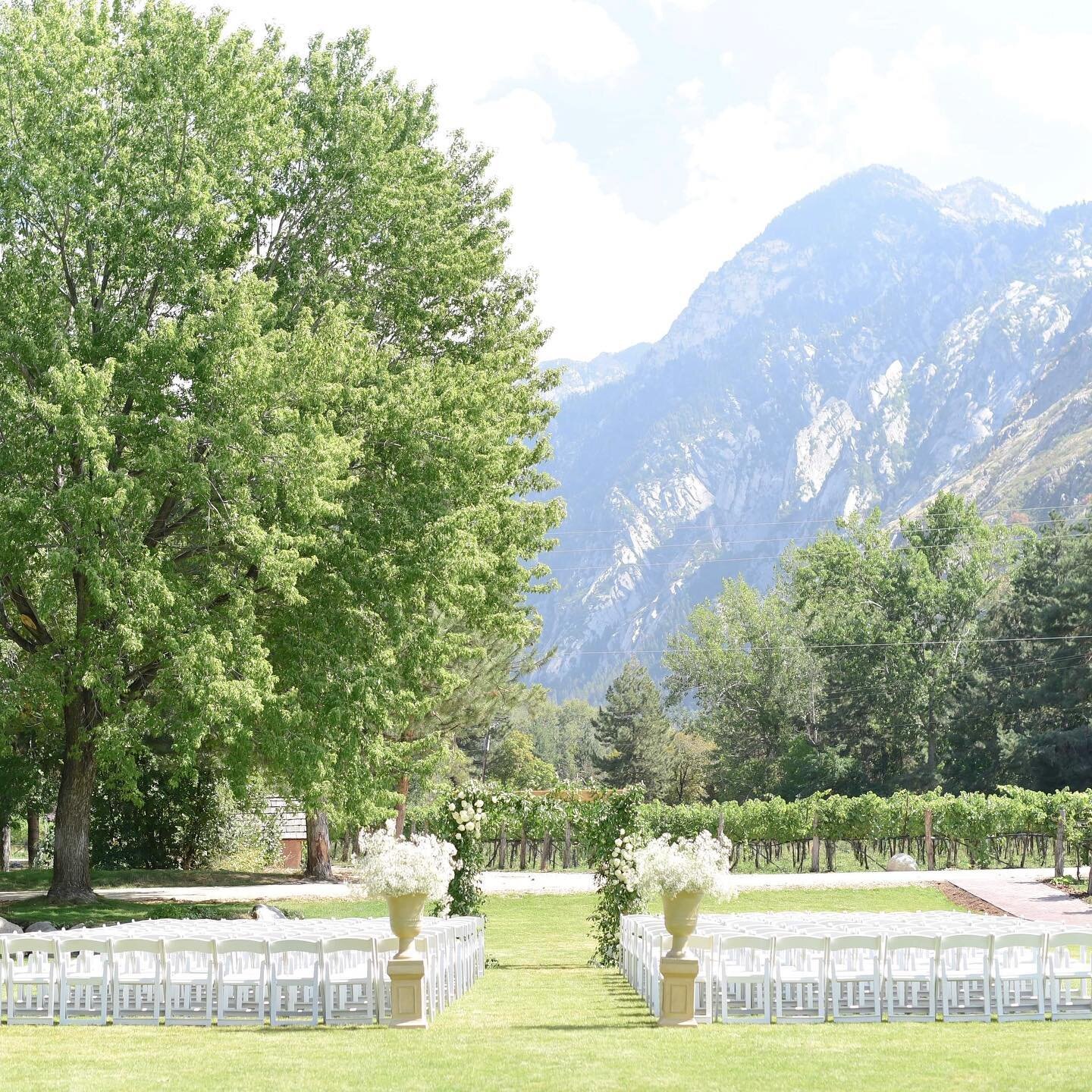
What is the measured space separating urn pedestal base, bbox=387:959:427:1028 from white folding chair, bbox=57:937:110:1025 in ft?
8.81

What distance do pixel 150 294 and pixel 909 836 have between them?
2857 cm

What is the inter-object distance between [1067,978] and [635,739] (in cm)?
5752

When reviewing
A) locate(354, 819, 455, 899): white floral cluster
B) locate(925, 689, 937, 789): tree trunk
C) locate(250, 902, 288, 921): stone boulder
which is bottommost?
locate(250, 902, 288, 921): stone boulder

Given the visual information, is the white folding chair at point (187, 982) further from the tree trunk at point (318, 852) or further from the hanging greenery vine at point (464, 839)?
the tree trunk at point (318, 852)

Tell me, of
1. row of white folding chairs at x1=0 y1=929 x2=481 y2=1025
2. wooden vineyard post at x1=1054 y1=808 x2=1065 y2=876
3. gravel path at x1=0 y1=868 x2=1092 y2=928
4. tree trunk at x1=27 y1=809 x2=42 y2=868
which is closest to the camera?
row of white folding chairs at x1=0 y1=929 x2=481 y2=1025

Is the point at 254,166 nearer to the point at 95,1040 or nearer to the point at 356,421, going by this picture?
the point at 356,421

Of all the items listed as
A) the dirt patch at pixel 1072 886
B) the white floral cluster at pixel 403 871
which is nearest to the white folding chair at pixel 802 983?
the white floral cluster at pixel 403 871

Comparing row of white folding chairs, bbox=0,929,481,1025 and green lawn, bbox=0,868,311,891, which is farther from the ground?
row of white folding chairs, bbox=0,929,481,1025

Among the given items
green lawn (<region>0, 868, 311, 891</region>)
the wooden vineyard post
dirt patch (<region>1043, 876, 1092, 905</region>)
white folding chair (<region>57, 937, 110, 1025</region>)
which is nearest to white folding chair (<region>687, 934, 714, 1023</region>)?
white folding chair (<region>57, 937, 110, 1025</region>)

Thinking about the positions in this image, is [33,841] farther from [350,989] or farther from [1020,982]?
[1020,982]

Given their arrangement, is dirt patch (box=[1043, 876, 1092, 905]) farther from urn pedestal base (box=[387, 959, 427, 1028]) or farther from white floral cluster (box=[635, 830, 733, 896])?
urn pedestal base (box=[387, 959, 427, 1028])

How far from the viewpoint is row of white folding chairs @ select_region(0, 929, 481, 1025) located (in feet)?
38.8

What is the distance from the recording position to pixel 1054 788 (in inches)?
1988

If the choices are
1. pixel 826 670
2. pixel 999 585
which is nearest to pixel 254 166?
pixel 826 670
